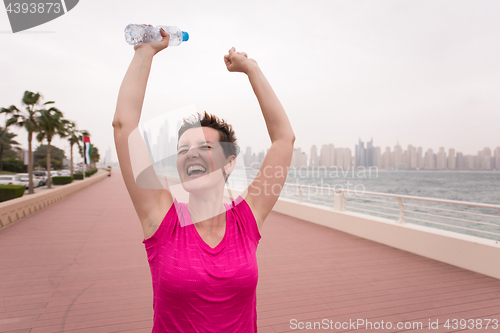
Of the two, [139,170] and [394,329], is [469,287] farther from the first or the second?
[139,170]

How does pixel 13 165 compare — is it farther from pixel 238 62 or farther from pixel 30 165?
pixel 238 62

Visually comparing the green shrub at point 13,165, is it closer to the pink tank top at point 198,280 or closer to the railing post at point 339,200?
the railing post at point 339,200

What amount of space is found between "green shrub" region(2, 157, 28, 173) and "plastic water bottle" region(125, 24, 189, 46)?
226 ft

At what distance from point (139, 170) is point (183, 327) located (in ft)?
1.78

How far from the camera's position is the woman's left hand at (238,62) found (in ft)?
4.01

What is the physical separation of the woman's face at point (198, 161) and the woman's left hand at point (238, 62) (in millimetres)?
329

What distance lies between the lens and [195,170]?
3.44 ft

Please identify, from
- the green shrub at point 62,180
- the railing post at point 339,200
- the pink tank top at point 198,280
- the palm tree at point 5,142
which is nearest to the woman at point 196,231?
the pink tank top at point 198,280

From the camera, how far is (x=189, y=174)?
A: 1.05 metres

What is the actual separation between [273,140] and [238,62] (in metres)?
0.35

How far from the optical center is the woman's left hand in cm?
122

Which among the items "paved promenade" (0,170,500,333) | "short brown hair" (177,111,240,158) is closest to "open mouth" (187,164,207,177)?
"short brown hair" (177,111,240,158)

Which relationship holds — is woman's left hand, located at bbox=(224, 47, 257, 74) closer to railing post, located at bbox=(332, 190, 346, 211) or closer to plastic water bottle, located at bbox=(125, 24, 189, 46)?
plastic water bottle, located at bbox=(125, 24, 189, 46)

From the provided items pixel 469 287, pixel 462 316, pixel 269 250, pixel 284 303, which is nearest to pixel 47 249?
pixel 269 250
